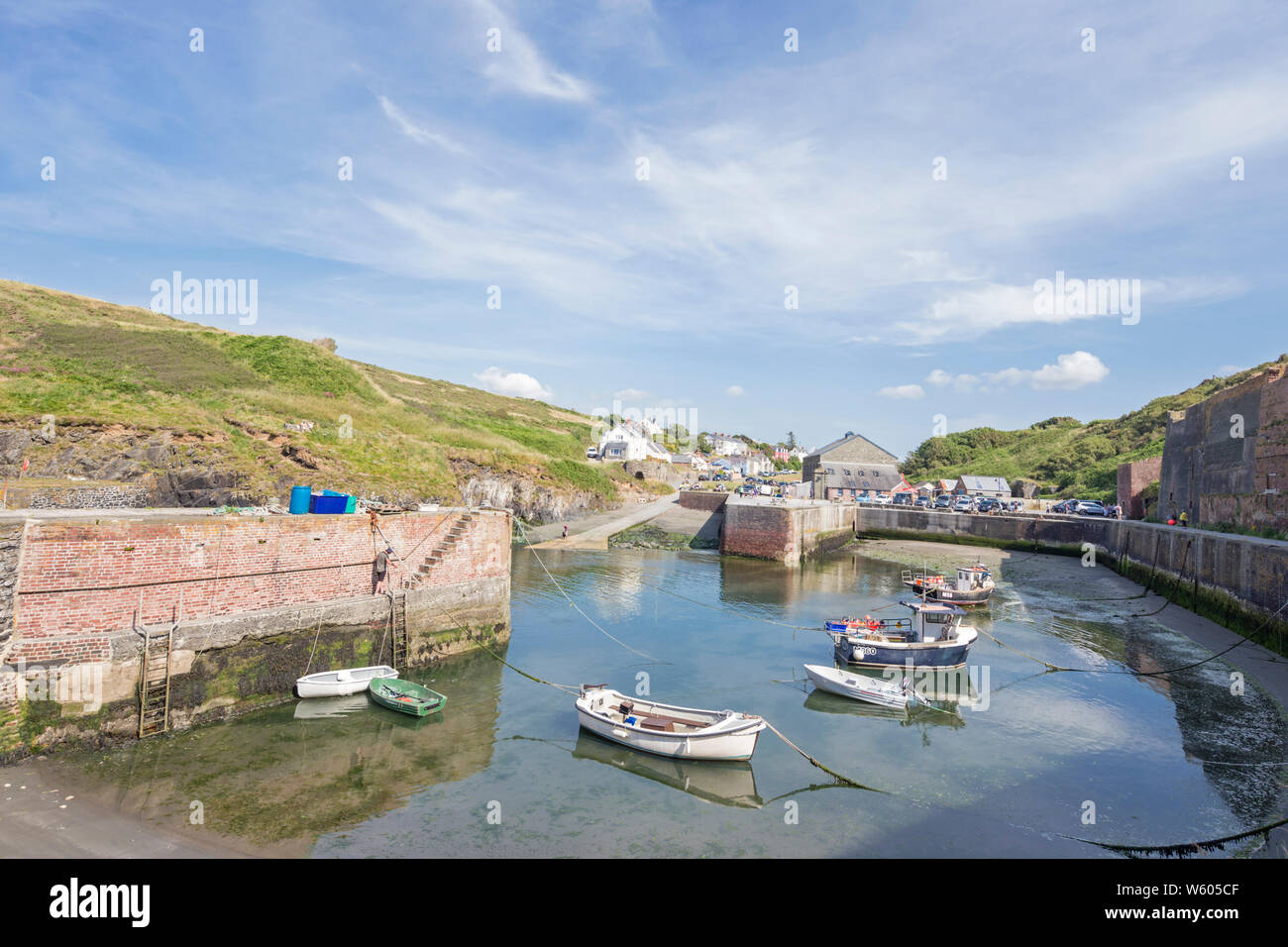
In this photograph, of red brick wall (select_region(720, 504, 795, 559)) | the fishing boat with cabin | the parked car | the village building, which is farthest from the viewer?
the village building

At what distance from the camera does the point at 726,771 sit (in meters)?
14.5

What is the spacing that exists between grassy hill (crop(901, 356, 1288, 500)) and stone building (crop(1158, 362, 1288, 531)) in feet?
128

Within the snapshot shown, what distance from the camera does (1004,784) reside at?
1405 cm

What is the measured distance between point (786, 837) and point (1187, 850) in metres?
7.66

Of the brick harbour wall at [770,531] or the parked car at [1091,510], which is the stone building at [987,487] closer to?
the parked car at [1091,510]

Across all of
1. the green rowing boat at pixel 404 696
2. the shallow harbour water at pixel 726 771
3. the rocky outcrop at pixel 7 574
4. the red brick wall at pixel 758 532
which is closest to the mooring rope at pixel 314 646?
the shallow harbour water at pixel 726 771

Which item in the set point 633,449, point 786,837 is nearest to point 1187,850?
point 786,837

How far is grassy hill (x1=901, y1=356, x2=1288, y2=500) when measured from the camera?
91375 millimetres

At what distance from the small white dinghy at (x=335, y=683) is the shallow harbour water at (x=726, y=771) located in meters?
0.46

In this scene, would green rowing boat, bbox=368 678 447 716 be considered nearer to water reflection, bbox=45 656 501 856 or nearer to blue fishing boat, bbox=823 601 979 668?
water reflection, bbox=45 656 501 856

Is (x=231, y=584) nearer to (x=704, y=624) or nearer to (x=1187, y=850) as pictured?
(x=704, y=624)

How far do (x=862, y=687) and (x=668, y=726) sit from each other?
7528mm

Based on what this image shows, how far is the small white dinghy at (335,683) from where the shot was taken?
16.8 metres

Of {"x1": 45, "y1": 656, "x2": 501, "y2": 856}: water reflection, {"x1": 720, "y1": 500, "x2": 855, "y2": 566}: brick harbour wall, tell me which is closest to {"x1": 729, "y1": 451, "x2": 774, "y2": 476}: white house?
{"x1": 720, "y1": 500, "x2": 855, "y2": 566}: brick harbour wall
